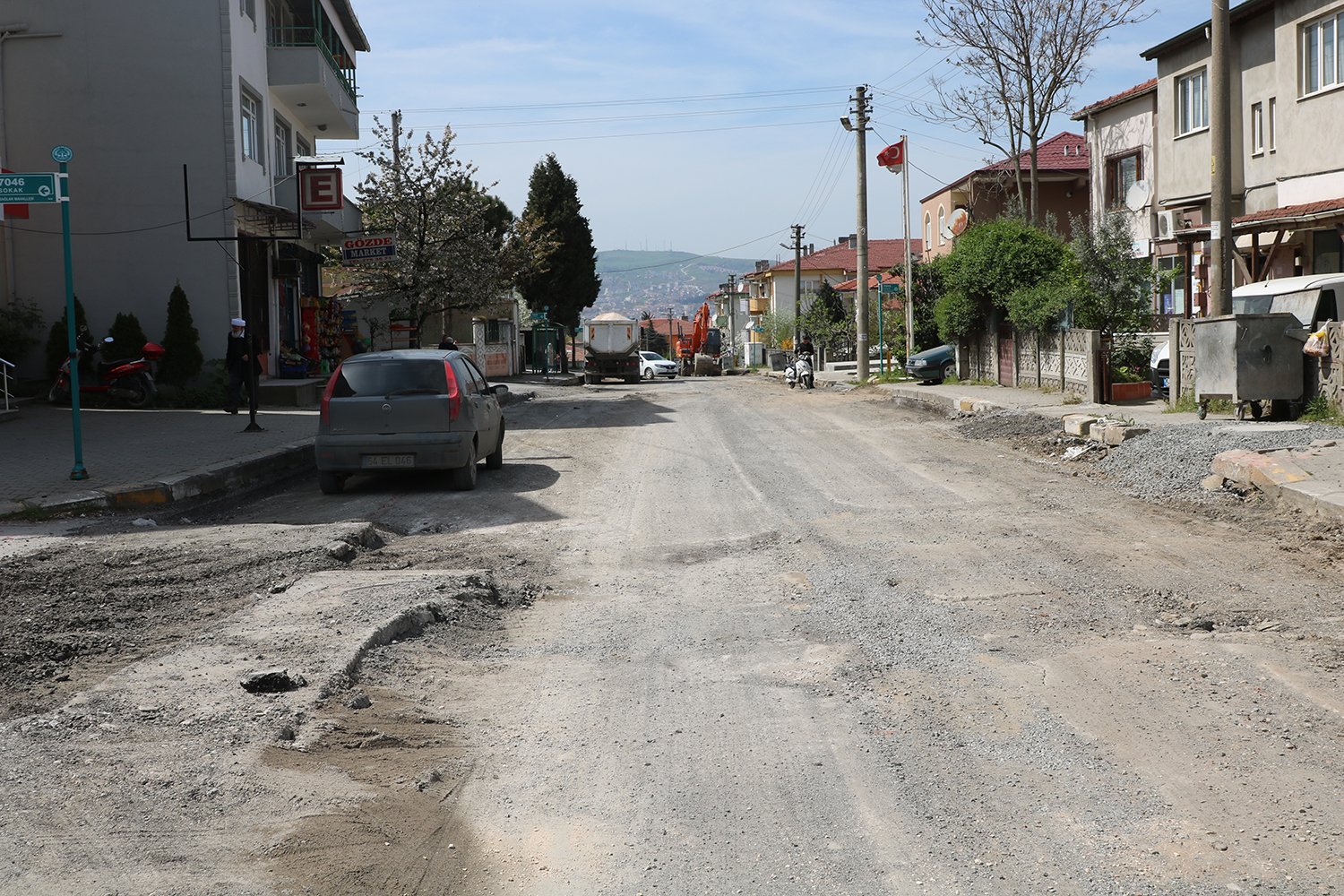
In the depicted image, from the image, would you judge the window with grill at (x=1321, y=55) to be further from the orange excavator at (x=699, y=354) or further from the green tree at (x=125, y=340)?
the orange excavator at (x=699, y=354)

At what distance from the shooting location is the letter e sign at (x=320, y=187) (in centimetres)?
2577

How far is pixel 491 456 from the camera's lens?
13.8 meters

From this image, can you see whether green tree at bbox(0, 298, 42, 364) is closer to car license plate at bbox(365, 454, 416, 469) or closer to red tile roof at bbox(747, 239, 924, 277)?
car license plate at bbox(365, 454, 416, 469)

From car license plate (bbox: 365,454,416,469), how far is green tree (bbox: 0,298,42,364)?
544 inches

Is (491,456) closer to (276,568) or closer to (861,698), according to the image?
(276,568)

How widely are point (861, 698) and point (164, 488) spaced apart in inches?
343

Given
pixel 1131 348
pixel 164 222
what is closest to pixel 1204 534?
pixel 1131 348


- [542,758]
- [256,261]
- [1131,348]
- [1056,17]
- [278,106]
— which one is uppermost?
[1056,17]

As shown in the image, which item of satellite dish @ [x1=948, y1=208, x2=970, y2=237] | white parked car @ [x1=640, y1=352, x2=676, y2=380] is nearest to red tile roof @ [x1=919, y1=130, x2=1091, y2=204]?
satellite dish @ [x1=948, y1=208, x2=970, y2=237]

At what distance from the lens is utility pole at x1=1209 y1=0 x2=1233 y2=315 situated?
15602 millimetres

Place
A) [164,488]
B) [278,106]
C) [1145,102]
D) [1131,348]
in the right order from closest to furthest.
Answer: [164,488], [1131,348], [278,106], [1145,102]

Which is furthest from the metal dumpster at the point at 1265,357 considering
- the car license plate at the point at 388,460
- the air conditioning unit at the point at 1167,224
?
the air conditioning unit at the point at 1167,224

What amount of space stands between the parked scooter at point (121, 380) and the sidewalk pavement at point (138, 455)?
48cm

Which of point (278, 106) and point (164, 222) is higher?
point (278, 106)
